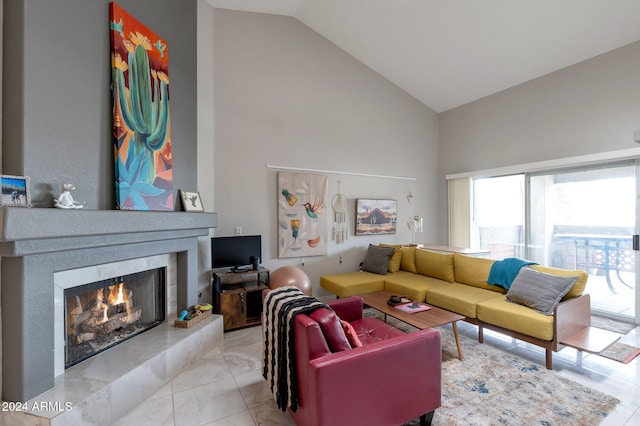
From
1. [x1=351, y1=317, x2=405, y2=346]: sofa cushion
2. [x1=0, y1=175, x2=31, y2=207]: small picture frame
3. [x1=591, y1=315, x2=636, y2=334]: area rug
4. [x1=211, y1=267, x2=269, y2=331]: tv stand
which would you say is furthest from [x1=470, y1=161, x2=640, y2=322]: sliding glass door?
[x1=0, y1=175, x2=31, y2=207]: small picture frame

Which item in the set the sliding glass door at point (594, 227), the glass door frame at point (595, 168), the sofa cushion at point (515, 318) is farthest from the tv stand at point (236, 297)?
the sliding glass door at point (594, 227)

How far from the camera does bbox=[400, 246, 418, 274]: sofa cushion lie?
4867 millimetres

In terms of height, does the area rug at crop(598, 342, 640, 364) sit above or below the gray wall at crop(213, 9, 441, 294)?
below

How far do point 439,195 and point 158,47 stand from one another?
5.54 m

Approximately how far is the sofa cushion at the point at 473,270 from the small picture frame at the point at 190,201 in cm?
353

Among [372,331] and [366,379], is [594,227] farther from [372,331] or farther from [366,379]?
[366,379]

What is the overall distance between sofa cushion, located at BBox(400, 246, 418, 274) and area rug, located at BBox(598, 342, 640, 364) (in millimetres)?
2384

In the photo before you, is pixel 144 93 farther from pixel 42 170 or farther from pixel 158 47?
pixel 42 170

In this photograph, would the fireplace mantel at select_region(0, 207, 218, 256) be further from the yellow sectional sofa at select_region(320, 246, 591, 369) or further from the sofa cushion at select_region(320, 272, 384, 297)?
the yellow sectional sofa at select_region(320, 246, 591, 369)

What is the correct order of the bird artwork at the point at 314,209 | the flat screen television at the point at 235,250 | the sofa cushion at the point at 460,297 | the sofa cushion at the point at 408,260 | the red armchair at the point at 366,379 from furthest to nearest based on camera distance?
the sofa cushion at the point at 408,260 < the bird artwork at the point at 314,209 < the flat screen television at the point at 235,250 < the sofa cushion at the point at 460,297 < the red armchair at the point at 366,379

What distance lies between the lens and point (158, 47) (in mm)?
2951

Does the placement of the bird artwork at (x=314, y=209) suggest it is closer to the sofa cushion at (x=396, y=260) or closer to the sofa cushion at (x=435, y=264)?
the sofa cushion at (x=396, y=260)

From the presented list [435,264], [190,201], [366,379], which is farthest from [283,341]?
[435,264]

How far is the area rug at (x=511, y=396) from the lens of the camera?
2062 millimetres
